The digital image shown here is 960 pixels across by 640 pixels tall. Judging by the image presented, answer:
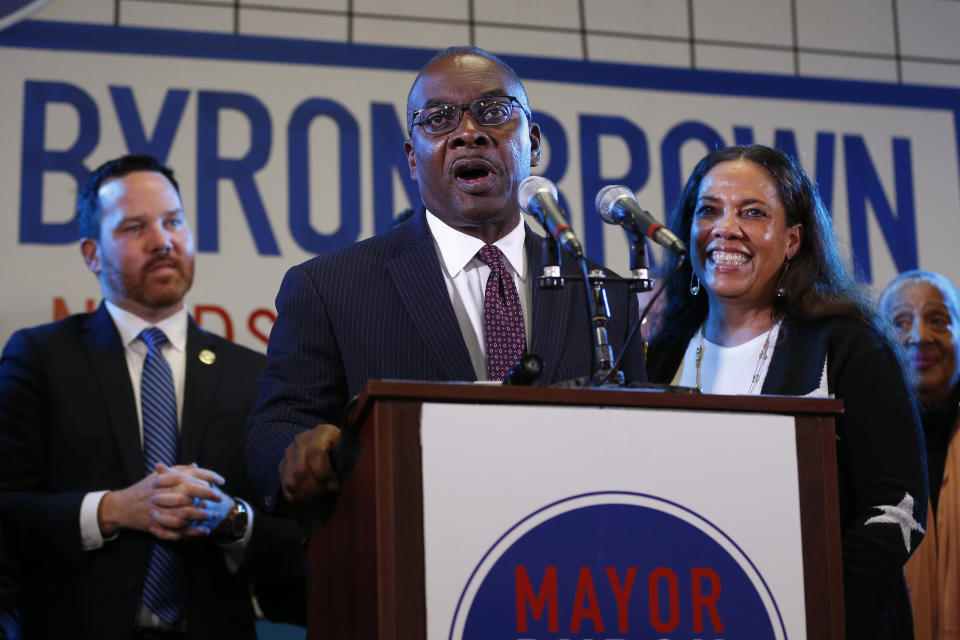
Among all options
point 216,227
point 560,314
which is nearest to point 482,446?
point 560,314

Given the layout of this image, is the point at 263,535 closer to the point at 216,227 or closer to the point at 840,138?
the point at 216,227

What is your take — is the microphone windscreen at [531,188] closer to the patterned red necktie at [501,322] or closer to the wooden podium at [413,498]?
the patterned red necktie at [501,322]

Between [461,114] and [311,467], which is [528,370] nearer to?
[311,467]

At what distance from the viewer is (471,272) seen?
6.77ft

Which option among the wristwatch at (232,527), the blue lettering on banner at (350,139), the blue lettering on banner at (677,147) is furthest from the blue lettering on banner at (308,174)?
the wristwatch at (232,527)

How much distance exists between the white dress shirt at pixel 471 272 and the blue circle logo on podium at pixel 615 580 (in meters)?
0.61

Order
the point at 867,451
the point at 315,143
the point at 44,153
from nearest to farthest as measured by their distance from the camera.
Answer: the point at 867,451, the point at 44,153, the point at 315,143

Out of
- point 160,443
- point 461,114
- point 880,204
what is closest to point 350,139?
point 160,443

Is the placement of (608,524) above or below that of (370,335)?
below

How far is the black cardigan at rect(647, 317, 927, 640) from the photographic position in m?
1.88

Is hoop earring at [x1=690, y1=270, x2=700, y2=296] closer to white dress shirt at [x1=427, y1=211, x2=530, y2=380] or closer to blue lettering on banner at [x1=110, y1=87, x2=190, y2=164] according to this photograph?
white dress shirt at [x1=427, y1=211, x2=530, y2=380]

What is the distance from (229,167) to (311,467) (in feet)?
7.50

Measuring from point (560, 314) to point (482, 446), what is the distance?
2.08ft

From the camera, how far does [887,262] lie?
13.7 feet
